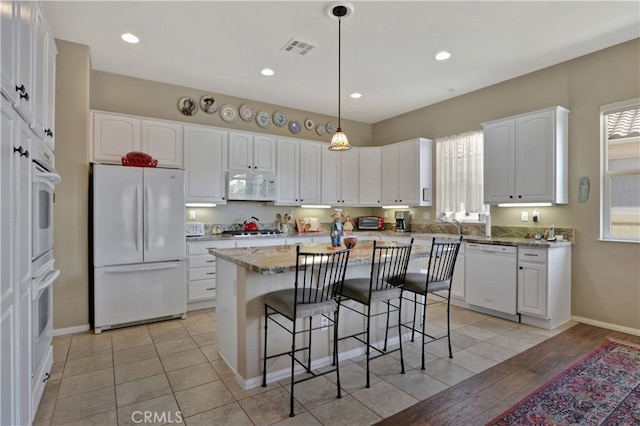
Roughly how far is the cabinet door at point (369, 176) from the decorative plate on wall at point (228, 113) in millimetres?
2306

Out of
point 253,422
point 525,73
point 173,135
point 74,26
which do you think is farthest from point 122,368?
point 525,73

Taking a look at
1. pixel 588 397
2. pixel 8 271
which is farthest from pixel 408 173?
pixel 8 271

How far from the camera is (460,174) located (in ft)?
17.0

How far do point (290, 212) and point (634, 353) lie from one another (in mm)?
4508

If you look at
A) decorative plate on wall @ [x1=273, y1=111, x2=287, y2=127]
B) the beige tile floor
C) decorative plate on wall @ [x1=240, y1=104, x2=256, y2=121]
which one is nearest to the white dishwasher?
the beige tile floor

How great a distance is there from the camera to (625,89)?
11.7 ft

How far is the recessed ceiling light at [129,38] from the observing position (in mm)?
3429

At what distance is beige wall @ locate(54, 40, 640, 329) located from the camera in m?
3.54

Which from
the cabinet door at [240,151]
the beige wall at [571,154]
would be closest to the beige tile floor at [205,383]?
the beige wall at [571,154]

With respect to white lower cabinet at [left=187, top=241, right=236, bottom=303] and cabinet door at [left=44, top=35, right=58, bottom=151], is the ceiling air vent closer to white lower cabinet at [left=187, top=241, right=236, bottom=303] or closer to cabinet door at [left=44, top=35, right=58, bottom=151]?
cabinet door at [left=44, top=35, right=58, bottom=151]

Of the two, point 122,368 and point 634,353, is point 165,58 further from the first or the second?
point 634,353

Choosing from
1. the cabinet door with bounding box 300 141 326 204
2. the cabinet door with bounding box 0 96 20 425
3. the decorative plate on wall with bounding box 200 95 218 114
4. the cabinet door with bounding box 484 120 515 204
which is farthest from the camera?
the cabinet door with bounding box 300 141 326 204

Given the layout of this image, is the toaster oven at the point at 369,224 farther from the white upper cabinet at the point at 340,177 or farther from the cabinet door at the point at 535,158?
the cabinet door at the point at 535,158

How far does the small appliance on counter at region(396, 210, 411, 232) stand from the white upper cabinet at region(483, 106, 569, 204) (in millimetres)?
1600
